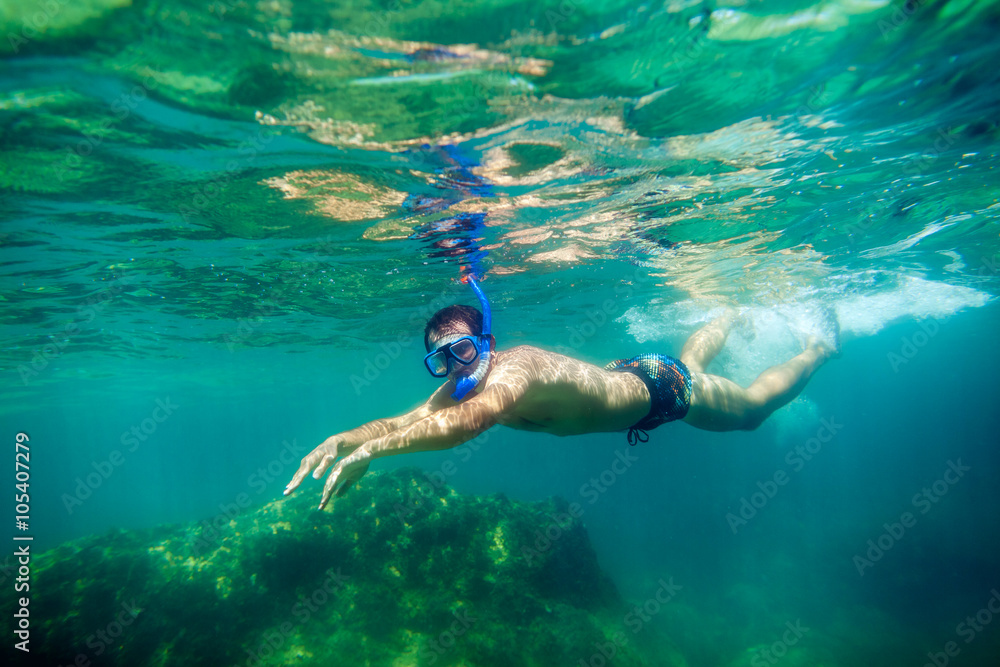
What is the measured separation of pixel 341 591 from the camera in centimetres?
1134

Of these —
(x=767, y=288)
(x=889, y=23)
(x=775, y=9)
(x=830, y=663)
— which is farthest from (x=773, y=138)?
(x=830, y=663)

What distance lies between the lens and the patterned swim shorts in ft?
19.5

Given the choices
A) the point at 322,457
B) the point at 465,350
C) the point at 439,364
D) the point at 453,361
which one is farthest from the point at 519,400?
the point at 322,457

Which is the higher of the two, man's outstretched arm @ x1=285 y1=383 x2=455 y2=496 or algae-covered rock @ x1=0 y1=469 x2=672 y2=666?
man's outstretched arm @ x1=285 y1=383 x2=455 y2=496

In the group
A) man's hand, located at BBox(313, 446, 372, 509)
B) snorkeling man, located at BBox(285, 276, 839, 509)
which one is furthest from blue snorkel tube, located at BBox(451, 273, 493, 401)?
man's hand, located at BBox(313, 446, 372, 509)

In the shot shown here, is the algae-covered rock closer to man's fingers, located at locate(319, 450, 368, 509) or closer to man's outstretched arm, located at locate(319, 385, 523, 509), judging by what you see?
man's fingers, located at locate(319, 450, 368, 509)

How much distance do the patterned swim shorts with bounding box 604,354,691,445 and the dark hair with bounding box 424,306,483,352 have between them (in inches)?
110

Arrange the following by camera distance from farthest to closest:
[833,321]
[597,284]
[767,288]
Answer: [767,288], [597,284], [833,321]

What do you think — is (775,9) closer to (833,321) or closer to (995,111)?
(995,111)

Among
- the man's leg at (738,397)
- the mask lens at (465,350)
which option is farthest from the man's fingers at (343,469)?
the man's leg at (738,397)

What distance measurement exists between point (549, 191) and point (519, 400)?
7.00 metres

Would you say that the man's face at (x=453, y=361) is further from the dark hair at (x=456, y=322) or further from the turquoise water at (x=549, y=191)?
the turquoise water at (x=549, y=191)

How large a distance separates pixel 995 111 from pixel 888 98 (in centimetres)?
260

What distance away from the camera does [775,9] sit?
5.04m
